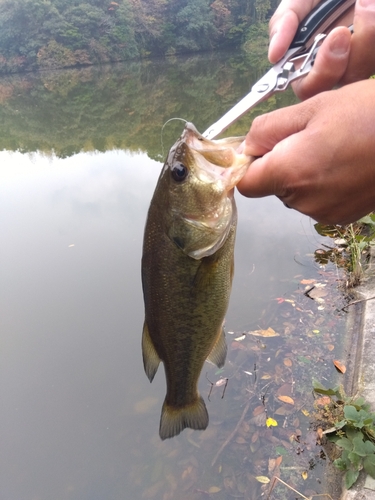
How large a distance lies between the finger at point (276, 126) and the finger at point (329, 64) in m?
0.35

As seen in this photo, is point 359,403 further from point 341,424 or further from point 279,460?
point 279,460

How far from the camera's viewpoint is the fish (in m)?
1.48

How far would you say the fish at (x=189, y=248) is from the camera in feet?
4.86

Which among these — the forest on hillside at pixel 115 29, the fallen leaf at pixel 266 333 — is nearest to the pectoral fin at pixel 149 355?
the fallen leaf at pixel 266 333

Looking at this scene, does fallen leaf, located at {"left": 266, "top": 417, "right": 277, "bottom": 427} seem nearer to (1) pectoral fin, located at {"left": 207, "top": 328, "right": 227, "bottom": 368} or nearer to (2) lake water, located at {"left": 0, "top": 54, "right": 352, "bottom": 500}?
(2) lake water, located at {"left": 0, "top": 54, "right": 352, "bottom": 500}

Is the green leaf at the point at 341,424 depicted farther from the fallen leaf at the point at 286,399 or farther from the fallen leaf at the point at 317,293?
the fallen leaf at the point at 317,293

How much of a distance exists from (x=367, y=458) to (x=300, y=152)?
2.11 m

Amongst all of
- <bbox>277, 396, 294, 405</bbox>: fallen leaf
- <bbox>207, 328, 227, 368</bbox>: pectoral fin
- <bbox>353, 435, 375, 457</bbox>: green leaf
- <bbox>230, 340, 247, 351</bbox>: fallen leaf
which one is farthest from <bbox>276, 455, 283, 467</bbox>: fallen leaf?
<bbox>207, 328, 227, 368</bbox>: pectoral fin

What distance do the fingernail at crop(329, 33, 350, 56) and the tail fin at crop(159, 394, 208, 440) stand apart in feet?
5.56

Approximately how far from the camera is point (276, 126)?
4.27 feet

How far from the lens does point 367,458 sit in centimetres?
237

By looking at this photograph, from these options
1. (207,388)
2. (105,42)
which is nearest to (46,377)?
(207,388)

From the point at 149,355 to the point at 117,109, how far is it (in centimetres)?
1818

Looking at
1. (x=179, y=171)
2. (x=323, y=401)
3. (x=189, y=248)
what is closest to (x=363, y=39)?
(x=179, y=171)
